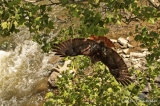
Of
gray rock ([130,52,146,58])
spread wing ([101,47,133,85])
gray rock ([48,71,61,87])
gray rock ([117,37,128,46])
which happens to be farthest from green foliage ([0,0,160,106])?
gray rock ([117,37,128,46])

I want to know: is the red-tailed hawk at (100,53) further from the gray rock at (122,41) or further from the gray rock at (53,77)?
the gray rock at (122,41)

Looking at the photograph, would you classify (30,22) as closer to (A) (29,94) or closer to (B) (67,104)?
(B) (67,104)

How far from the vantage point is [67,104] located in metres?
6.29

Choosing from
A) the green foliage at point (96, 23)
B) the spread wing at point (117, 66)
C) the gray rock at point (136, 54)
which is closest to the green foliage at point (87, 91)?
the green foliage at point (96, 23)

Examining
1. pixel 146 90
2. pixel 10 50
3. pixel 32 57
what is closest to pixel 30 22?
pixel 146 90

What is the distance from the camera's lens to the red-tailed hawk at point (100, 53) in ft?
16.0

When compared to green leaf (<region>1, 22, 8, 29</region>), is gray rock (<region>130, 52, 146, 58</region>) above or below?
below

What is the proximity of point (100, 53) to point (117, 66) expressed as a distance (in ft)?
1.23

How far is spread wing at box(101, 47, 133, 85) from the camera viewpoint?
191 inches

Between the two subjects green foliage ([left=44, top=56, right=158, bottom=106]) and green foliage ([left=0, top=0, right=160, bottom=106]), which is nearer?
green foliage ([left=0, top=0, right=160, bottom=106])

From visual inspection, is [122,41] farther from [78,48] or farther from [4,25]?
[4,25]

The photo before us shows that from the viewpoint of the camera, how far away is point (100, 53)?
16.3 feet

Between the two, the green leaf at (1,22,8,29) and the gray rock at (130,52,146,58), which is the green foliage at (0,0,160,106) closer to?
the green leaf at (1,22,8,29)

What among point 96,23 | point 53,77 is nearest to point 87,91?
point 96,23
